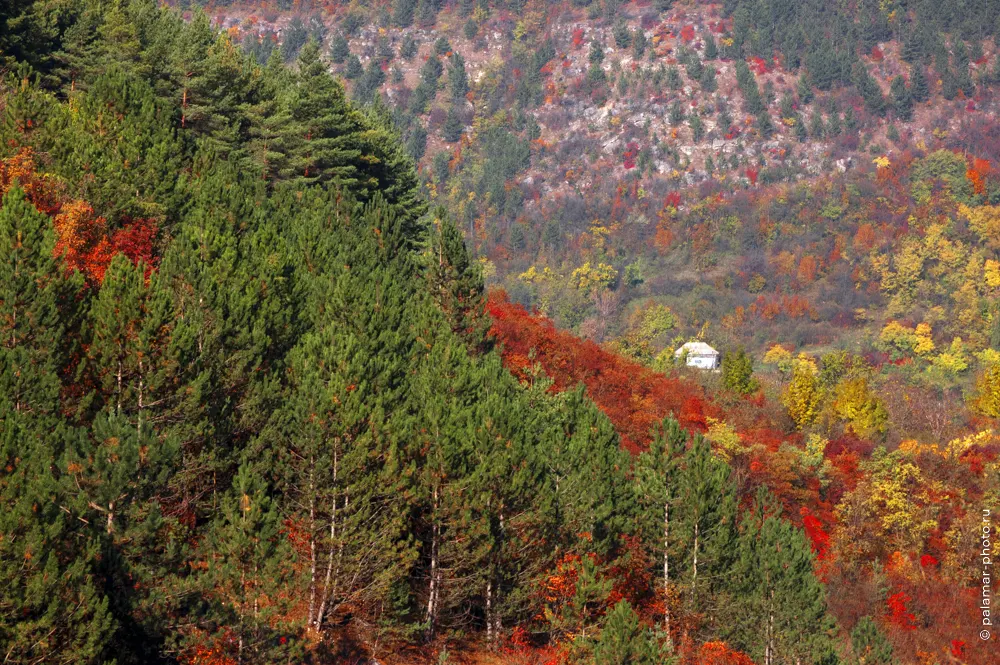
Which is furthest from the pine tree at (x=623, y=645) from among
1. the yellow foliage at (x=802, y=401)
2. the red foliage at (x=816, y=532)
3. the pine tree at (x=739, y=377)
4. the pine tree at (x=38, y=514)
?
the pine tree at (x=739, y=377)

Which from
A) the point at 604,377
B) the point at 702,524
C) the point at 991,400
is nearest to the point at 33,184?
the point at 702,524

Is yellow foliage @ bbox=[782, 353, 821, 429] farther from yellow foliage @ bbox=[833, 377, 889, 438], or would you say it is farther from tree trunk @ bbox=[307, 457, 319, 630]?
tree trunk @ bbox=[307, 457, 319, 630]

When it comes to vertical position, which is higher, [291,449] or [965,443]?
[291,449]

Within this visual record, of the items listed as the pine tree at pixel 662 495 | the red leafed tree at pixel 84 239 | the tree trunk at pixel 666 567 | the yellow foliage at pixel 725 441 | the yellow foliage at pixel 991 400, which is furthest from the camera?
the yellow foliage at pixel 991 400

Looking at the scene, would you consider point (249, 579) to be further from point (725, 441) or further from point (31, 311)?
point (725, 441)

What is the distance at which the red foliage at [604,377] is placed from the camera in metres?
80.3

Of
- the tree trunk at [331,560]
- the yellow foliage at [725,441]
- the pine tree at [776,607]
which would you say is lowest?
the yellow foliage at [725,441]

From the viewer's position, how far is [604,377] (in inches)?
3489

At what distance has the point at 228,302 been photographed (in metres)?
39.7

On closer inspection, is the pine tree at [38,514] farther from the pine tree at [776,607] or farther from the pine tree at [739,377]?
the pine tree at [739,377]

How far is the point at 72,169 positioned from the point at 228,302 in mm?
13452

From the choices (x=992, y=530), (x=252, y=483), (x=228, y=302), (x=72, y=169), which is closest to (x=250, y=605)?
(x=252, y=483)

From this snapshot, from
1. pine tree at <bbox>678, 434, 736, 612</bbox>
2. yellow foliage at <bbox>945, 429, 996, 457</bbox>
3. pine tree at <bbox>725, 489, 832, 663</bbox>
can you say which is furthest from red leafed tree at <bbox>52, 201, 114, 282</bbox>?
yellow foliage at <bbox>945, 429, 996, 457</bbox>

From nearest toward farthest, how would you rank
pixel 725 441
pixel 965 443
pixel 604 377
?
pixel 725 441, pixel 604 377, pixel 965 443
